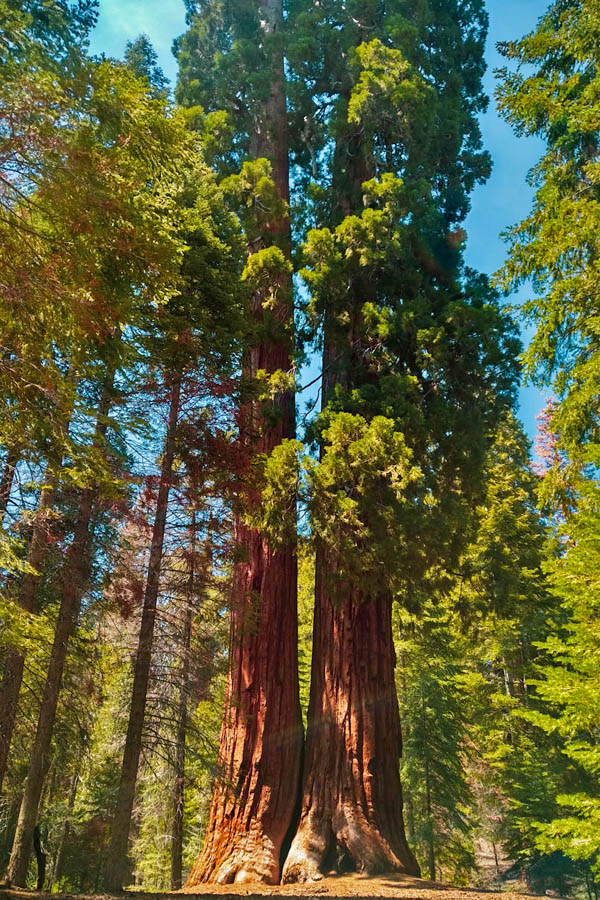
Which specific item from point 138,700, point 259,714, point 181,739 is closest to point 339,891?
point 259,714

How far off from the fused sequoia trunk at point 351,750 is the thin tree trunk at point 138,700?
2208mm

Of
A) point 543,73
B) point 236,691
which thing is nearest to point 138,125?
point 543,73

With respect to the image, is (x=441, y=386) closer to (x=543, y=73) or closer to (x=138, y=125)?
(x=543, y=73)

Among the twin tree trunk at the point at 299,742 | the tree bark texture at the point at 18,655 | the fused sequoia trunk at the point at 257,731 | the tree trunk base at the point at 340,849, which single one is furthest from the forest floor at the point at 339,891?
the tree bark texture at the point at 18,655

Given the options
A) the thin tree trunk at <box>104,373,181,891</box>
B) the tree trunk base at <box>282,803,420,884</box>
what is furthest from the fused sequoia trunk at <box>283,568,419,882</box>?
the thin tree trunk at <box>104,373,181,891</box>

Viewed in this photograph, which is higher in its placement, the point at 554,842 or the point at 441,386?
the point at 441,386

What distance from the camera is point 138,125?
551 cm

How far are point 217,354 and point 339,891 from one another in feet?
22.4

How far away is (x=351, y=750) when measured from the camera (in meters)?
8.21

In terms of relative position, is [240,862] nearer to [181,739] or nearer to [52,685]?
[181,739]

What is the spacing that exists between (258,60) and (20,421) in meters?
10.8

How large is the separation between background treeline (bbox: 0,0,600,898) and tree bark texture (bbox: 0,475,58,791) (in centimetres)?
6

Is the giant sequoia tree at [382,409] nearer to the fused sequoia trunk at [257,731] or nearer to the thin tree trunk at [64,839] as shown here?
the fused sequoia trunk at [257,731]

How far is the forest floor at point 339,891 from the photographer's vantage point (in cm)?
598
